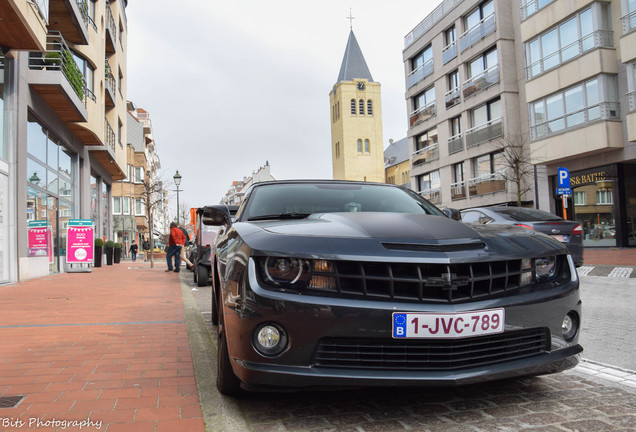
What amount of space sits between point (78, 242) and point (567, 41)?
21.2 metres

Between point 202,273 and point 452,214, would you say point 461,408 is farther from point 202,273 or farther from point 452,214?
point 202,273

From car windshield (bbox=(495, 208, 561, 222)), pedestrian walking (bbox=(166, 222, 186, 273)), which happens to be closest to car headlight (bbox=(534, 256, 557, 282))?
car windshield (bbox=(495, 208, 561, 222))

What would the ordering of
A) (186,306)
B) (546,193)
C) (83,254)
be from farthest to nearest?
(546,193) < (83,254) < (186,306)

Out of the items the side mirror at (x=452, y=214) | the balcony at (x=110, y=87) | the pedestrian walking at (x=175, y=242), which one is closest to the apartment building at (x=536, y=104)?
the pedestrian walking at (x=175, y=242)

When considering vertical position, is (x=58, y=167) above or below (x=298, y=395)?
above

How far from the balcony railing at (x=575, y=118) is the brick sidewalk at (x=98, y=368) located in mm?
19375

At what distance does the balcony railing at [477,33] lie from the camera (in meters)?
28.6

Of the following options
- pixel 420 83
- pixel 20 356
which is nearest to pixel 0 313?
pixel 20 356

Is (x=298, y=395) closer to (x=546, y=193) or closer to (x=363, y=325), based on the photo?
(x=363, y=325)

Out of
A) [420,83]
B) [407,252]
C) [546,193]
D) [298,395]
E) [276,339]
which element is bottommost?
[298,395]

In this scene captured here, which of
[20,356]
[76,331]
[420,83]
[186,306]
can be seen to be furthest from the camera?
[420,83]

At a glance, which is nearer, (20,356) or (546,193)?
(20,356)

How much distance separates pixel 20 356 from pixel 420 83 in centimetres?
3546

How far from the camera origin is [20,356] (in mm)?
4191
